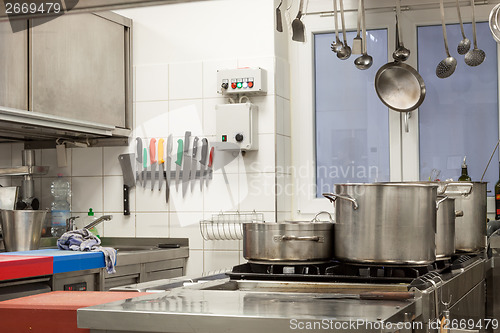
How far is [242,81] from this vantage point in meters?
3.58

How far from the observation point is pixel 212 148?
12.2 ft

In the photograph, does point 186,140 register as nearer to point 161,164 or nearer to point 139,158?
point 161,164

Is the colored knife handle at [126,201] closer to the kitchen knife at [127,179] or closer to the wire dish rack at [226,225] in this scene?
the kitchen knife at [127,179]

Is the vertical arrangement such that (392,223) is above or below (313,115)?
below

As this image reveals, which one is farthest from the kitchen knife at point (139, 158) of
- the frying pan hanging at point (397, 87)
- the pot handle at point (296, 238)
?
the pot handle at point (296, 238)

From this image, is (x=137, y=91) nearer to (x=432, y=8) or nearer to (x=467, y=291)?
(x=432, y=8)

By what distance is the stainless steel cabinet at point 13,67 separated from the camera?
10.2 ft

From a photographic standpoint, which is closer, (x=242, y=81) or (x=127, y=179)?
(x=242, y=81)

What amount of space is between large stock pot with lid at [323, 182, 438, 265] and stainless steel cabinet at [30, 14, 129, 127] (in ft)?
6.64

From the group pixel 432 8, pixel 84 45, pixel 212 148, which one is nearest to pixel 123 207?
pixel 212 148

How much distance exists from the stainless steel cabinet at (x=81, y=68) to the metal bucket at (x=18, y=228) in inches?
20.2

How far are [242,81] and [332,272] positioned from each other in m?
1.87

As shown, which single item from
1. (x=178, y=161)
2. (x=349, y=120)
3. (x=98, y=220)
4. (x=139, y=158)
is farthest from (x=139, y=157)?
(x=349, y=120)

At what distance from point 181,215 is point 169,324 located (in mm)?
2553
